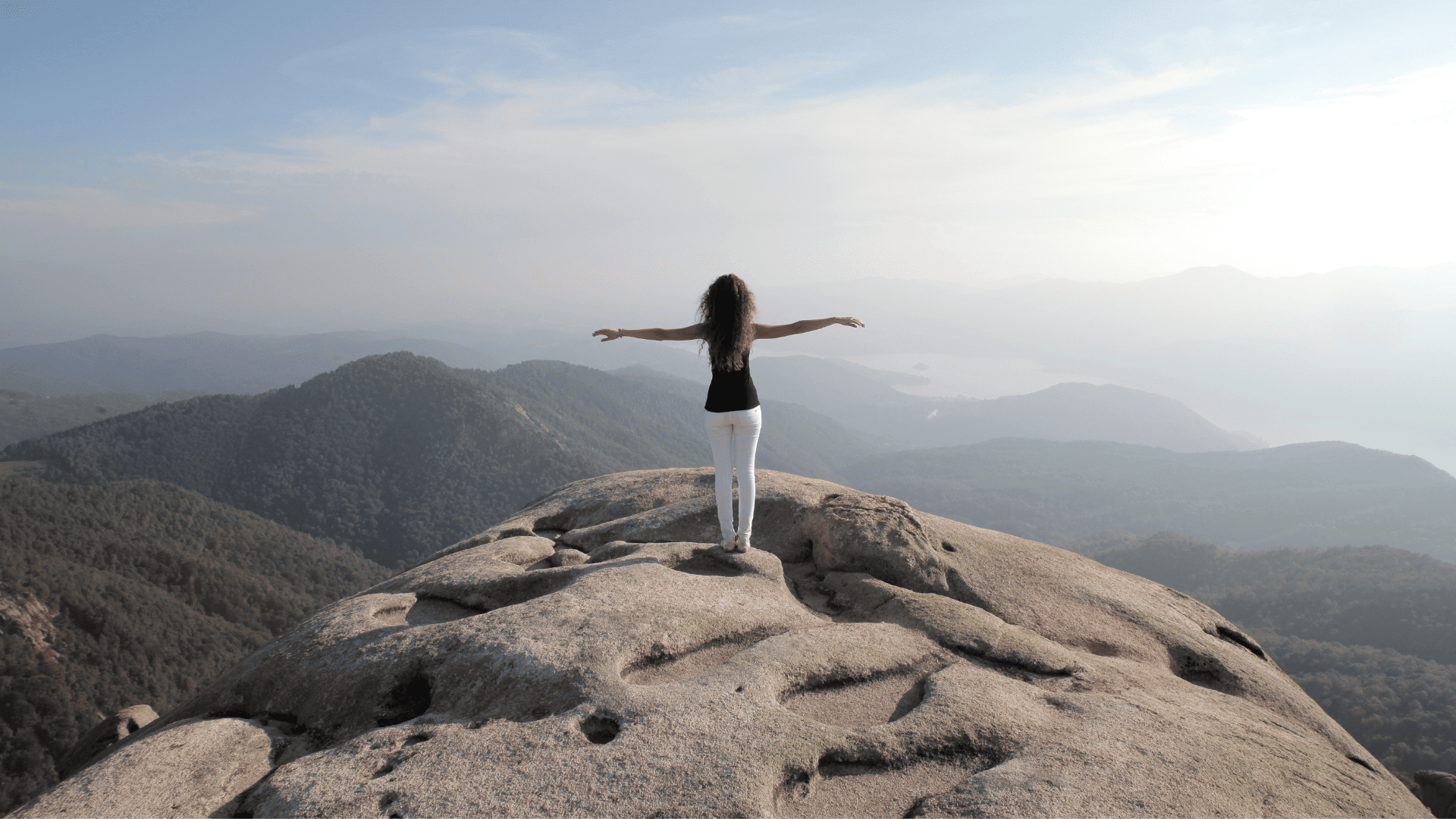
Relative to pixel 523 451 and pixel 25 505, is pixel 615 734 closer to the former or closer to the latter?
pixel 25 505

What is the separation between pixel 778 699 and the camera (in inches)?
367

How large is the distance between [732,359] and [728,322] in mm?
615

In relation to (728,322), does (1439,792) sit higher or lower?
lower

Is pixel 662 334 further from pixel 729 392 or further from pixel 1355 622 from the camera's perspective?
pixel 1355 622

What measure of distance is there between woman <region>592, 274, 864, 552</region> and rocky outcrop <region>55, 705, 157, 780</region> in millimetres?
14064

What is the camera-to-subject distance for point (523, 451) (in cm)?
18150

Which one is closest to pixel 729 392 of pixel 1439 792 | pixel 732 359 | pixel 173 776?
pixel 732 359

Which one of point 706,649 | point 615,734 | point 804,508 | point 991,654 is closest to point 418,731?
point 615,734

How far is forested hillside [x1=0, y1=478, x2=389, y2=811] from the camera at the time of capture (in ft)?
240

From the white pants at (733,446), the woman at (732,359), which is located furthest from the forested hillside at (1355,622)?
the woman at (732,359)

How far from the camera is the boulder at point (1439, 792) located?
45.5ft

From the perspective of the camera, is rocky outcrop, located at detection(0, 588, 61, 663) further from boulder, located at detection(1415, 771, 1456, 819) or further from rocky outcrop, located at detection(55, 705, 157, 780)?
boulder, located at detection(1415, 771, 1456, 819)

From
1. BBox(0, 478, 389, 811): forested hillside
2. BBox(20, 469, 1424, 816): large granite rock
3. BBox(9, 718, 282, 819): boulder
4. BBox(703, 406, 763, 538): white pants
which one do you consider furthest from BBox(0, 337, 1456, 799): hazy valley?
BBox(9, 718, 282, 819): boulder

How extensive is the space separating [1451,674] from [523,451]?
174219 mm
